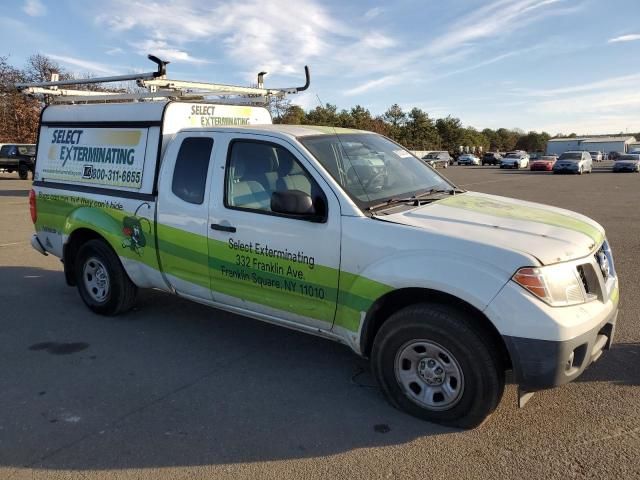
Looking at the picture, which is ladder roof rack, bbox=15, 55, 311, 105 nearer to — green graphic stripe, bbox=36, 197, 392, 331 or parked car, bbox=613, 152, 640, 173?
green graphic stripe, bbox=36, 197, 392, 331

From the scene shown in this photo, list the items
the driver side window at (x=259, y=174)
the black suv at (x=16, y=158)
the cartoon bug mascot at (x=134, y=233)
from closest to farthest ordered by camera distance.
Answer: the driver side window at (x=259, y=174)
the cartoon bug mascot at (x=134, y=233)
the black suv at (x=16, y=158)

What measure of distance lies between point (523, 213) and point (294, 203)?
175 cm

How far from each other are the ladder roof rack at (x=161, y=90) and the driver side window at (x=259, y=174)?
1.46m

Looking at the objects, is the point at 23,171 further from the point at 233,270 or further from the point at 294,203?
the point at 294,203

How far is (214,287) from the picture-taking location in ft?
14.5

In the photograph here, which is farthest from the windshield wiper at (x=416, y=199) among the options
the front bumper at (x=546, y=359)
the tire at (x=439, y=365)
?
the front bumper at (x=546, y=359)

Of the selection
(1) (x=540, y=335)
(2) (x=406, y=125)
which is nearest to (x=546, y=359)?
(1) (x=540, y=335)

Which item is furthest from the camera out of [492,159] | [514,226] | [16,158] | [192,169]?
[492,159]

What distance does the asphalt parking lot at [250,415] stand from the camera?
2.97 m

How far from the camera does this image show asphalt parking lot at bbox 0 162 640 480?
297cm

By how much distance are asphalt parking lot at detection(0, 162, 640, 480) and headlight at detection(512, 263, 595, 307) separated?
0.89 metres

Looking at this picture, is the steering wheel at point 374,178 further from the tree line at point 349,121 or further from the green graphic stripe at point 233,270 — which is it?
the tree line at point 349,121

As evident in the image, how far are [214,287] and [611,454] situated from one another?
3.06 metres

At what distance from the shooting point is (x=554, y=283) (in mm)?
2988
